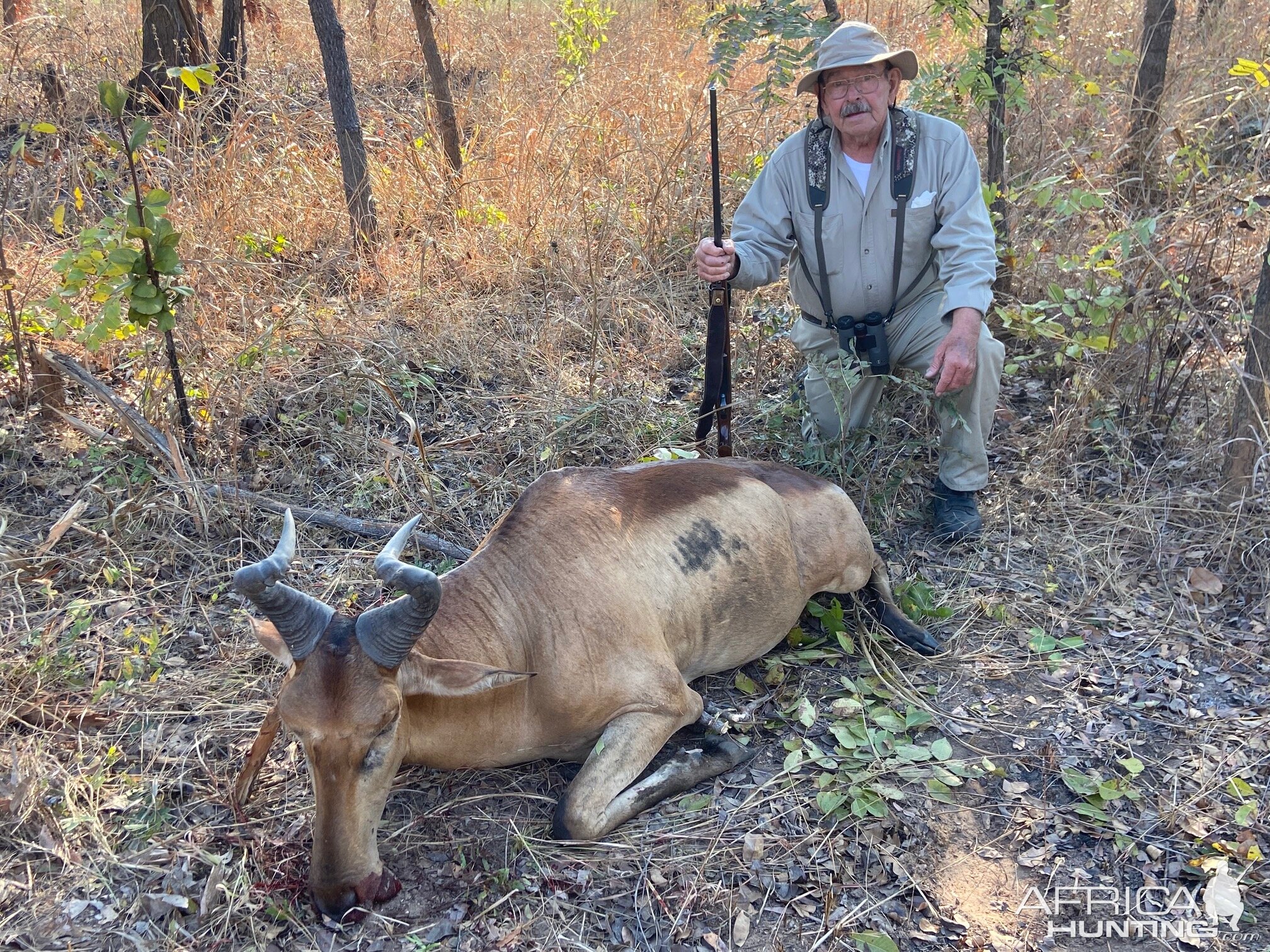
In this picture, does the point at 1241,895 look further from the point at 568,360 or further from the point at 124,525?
the point at 124,525

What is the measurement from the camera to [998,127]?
6809 millimetres

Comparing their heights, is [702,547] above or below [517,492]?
above

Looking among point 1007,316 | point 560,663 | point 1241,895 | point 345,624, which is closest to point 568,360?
point 1007,316

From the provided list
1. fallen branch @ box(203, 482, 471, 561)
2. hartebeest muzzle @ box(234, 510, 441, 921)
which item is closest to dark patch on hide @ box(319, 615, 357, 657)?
hartebeest muzzle @ box(234, 510, 441, 921)

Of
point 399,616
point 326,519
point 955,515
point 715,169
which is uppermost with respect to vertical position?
point 715,169

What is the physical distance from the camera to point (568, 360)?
6.86 m

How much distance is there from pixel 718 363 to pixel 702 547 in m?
1.36

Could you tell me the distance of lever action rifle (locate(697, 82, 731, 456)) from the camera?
211 inches

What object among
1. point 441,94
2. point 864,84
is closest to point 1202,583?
point 864,84

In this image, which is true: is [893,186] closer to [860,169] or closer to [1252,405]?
[860,169]

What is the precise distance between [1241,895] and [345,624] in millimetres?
3250

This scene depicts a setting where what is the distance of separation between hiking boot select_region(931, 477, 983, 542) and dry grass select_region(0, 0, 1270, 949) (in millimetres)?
138

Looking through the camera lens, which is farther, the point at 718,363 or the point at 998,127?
the point at 998,127

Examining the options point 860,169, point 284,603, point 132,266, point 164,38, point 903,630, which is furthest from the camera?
point 164,38
